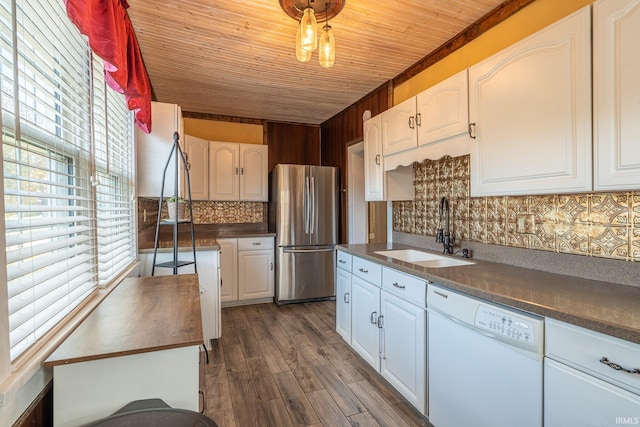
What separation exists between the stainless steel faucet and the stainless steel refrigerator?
6.07ft

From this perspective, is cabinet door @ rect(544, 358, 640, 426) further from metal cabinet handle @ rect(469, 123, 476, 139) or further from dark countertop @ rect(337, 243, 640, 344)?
metal cabinet handle @ rect(469, 123, 476, 139)

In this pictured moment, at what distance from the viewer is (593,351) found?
3.27 ft

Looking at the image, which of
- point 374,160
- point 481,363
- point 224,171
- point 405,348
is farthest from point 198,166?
point 481,363

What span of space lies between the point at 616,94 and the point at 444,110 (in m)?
0.88

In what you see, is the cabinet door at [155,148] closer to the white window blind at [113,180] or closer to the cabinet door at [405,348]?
the white window blind at [113,180]

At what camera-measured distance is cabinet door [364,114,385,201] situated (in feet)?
8.82

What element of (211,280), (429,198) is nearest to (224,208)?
(211,280)

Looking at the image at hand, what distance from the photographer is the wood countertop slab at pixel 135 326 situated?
0.95 m

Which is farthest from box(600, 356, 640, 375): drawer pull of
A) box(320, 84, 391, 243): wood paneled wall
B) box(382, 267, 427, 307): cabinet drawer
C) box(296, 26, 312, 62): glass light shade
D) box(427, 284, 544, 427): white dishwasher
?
box(320, 84, 391, 243): wood paneled wall

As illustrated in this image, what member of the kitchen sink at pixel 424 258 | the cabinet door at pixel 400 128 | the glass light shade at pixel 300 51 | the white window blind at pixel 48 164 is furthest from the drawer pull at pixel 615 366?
the glass light shade at pixel 300 51

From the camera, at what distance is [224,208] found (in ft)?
14.2

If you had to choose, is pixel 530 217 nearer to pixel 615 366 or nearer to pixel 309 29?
pixel 615 366

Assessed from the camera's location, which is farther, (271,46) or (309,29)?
(271,46)

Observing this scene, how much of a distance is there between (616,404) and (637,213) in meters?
0.86
